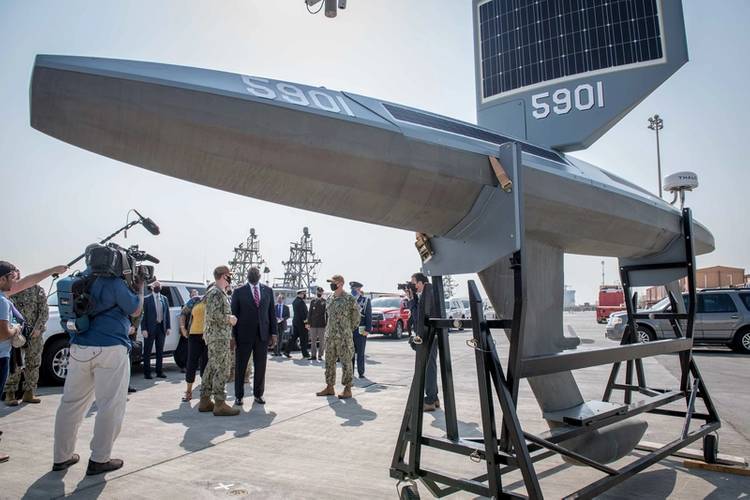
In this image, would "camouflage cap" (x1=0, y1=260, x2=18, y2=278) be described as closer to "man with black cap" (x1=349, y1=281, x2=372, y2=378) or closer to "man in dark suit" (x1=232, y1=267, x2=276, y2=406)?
"man in dark suit" (x1=232, y1=267, x2=276, y2=406)

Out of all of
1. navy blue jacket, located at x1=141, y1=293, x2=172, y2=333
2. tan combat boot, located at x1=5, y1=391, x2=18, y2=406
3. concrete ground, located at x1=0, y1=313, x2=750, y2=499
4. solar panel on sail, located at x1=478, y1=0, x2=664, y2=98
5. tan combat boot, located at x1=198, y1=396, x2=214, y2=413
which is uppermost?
solar panel on sail, located at x1=478, y1=0, x2=664, y2=98

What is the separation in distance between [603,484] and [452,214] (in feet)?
5.69

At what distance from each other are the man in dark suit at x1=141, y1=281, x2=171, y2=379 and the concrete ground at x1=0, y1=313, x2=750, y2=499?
3.86ft

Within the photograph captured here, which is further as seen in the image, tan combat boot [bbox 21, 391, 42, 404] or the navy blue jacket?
the navy blue jacket

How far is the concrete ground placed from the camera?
10.4ft

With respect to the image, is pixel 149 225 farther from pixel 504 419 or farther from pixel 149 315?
pixel 504 419

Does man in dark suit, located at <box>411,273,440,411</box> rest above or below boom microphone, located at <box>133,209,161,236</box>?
below

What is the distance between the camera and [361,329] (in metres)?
8.23

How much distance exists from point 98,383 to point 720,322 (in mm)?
13985

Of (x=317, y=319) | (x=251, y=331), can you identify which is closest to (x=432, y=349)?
(x=251, y=331)

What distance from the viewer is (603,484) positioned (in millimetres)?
2588

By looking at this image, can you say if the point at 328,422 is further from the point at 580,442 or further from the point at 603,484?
the point at 603,484

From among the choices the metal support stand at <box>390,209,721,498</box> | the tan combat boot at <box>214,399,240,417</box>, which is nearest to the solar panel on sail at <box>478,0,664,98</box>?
the metal support stand at <box>390,209,721,498</box>

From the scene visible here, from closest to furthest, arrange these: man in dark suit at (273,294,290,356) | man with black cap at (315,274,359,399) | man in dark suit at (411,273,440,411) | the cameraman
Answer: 1. man in dark suit at (411,273,440,411)
2. the cameraman
3. man with black cap at (315,274,359,399)
4. man in dark suit at (273,294,290,356)
